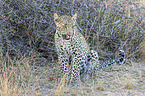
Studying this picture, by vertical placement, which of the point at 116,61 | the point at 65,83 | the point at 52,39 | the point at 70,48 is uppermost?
the point at 52,39

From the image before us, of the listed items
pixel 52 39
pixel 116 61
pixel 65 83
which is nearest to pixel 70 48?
pixel 65 83

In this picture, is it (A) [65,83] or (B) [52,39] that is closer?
(A) [65,83]

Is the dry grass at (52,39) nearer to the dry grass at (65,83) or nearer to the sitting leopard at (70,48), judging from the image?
the dry grass at (65,83)

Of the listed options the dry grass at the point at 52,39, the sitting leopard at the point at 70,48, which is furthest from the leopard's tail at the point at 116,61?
the sitting leopard at the point at 70,48

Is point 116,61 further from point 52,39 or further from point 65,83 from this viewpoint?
point 52,39

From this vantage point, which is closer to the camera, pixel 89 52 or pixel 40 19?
pixel 89 52

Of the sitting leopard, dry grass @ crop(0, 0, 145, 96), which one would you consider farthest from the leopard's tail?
the sitting leopard

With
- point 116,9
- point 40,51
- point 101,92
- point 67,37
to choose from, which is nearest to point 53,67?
point 40,51

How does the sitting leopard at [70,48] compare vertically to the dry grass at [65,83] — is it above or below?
above

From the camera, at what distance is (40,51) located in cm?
523

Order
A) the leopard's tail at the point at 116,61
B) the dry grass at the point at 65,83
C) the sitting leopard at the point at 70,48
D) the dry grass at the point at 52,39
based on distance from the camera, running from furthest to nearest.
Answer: the leopard's tail at the point at 116,61, the dry grass at the point at 52,39, the sitting leopard at the point at 70,48, the dry grass at the point at 65,83

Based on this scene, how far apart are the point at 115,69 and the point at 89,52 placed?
0.89m

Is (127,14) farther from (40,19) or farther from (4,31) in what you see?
(4,31)

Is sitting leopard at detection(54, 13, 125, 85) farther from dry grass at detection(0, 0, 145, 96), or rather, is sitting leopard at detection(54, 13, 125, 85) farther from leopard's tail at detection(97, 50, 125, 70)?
leopard's tail at detection(97, 50, 125, 70)
